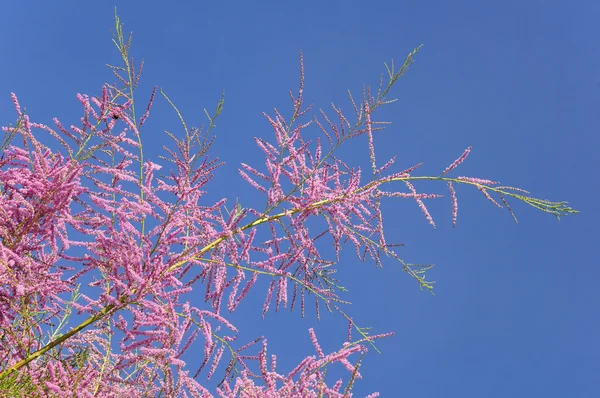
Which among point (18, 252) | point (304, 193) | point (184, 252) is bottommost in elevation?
point (18, 252)

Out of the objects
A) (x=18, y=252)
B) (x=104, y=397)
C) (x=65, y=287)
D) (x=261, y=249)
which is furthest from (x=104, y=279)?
(x=261, y=249)

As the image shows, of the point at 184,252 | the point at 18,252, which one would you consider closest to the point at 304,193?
the point at 184,252

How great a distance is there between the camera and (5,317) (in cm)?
459

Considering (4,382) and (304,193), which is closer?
(304,193)

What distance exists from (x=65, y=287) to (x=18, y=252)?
0.43 metres

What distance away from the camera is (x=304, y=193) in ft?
15.5

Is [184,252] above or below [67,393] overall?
above

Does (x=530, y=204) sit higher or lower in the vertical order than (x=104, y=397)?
A: higher

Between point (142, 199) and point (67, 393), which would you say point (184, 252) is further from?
point (67, 393)

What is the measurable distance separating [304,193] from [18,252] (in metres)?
2.21

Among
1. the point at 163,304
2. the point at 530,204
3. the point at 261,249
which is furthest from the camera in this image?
the point at 530,204

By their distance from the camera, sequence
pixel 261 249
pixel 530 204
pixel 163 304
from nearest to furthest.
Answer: pixel 163 304, pixel 261 249, pixel 530 204

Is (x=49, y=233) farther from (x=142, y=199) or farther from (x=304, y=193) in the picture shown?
(x=304, y=193)

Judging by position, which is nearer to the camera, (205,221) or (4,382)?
(205,221)
